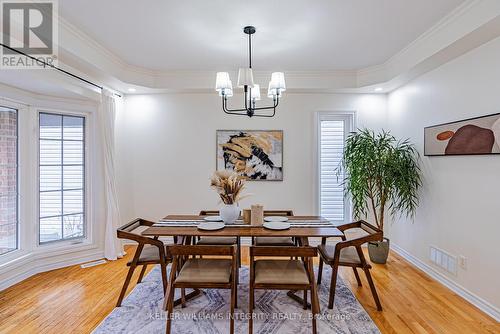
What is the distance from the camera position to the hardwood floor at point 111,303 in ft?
7.61

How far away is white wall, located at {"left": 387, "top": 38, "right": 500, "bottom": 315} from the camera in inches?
98.0

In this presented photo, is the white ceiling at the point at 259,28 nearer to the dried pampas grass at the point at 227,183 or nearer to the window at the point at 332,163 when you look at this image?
the window at the point at 332,163

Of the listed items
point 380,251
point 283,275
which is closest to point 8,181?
point 283,275

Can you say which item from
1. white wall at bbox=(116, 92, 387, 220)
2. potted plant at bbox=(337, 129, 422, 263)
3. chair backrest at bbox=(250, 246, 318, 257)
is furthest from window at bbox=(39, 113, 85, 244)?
potted plant at bbox=(337, 129, 422, 263)

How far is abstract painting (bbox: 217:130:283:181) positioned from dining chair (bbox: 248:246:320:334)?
2.15m

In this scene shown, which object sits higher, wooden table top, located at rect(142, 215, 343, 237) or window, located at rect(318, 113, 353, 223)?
window, located at rect(318, 113, 353, 223)

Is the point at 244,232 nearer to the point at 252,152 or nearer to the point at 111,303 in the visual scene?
the point at 111,303

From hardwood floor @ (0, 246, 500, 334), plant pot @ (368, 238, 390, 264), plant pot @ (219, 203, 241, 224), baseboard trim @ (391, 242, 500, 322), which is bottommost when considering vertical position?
hardwood floor @ (0, 246, 500, 334)

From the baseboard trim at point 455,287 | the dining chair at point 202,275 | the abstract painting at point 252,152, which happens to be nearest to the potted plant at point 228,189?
the dining chair at point 202,275

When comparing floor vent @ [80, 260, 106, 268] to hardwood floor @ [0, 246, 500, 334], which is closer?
hardwood floor @ [0, 246, 500, 334]

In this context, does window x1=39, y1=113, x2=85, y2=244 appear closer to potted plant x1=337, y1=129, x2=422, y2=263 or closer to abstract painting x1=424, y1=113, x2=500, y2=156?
potted plant x1=337, y1=129, x2=422, y2=263

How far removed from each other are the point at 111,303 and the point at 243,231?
4.68 feet

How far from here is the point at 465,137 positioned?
2752 millimetres

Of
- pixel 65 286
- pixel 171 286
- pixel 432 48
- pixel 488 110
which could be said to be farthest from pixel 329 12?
pixel 65 286
